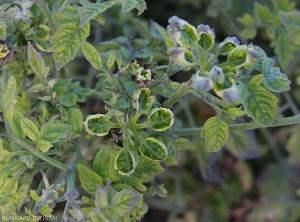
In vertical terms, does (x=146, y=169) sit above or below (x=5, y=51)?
below

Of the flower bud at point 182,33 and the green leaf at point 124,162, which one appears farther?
the green leaf at point 124,162

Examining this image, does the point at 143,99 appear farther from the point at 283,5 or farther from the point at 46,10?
the point at 283,5

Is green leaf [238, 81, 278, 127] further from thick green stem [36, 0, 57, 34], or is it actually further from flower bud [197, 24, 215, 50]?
thick green stem [36, 0, 57, 34]

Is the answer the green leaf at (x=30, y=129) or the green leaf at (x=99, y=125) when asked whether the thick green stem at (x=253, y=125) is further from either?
the green leaf at (x=30, y=129)

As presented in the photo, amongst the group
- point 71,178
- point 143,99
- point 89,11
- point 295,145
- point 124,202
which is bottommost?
point 295,145

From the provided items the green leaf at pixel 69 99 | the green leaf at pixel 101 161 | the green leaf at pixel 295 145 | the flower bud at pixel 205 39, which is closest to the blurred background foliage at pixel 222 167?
the green leaf at pixel 295 145

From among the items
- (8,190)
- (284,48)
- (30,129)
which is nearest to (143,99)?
(30,129)

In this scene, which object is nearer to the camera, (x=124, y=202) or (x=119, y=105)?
(x=124, y=202)

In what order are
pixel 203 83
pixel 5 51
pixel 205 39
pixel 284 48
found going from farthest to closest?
pixel 284 48, pixel 5 51, pixel 205 39, pixel 203 83
